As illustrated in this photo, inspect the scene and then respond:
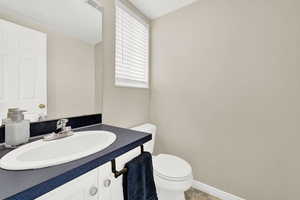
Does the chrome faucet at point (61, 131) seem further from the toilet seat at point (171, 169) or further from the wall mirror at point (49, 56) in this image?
the toilet seat at point (171, 169)

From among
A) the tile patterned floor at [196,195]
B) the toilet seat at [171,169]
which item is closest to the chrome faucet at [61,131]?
the toilet seat at [171,169]

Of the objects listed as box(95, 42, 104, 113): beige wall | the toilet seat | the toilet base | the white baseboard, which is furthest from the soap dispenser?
the white baseboard

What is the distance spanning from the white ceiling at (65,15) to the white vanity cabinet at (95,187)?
955mm

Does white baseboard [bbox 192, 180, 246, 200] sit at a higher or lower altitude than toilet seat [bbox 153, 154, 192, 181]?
lower

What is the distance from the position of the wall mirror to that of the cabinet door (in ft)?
1.79

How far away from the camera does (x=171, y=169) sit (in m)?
1.26

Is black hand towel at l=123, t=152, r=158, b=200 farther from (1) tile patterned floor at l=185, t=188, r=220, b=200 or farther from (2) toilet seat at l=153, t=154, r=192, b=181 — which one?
(1) tile patterned floor at l=185, t=188, r=220, b=200

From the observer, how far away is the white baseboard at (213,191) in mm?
1432

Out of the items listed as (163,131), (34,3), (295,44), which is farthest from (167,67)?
(34,3)

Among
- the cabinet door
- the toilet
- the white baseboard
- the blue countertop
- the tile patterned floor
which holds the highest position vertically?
the blue countertop

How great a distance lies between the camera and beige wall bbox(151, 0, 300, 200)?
1.16m

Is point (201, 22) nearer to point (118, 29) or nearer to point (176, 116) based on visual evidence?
point (118, 29)

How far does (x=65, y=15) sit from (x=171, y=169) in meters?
1.53

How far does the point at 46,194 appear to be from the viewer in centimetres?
47
